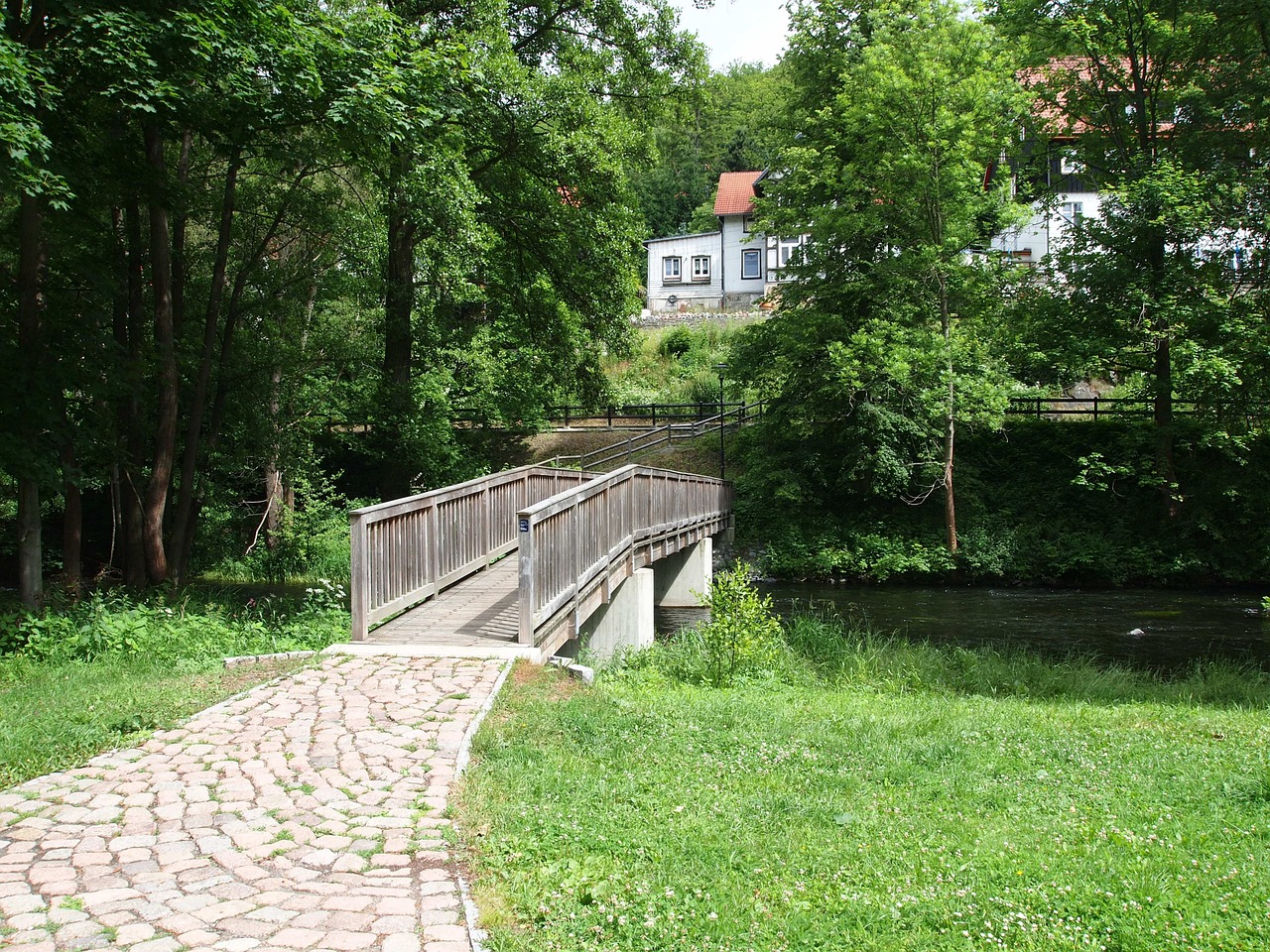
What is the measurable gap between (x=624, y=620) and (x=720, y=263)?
42.3 meters

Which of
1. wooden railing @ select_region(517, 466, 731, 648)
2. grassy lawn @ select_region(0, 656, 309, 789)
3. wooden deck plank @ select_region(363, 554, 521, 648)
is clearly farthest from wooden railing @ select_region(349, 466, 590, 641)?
wooden railing @ select_region(517, 466, 731, 648)

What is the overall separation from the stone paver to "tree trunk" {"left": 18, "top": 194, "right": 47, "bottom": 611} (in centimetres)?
491

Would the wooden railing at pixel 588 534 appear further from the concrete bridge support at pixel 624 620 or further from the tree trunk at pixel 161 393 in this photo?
the tree trunk at pixel 161 393

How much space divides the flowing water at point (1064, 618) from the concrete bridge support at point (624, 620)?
14.6ft

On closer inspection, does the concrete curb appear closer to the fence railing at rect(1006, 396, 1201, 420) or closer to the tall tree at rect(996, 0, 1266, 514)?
the tall tree at rect(996, 0, 1266, 514)

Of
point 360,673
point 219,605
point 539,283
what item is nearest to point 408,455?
point 539,283

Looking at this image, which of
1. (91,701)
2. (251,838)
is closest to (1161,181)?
(91,701)

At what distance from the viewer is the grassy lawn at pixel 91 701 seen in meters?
5.95

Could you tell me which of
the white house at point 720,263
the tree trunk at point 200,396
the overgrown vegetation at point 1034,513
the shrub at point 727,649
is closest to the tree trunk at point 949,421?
the overgrown vegetation at point 1034,513

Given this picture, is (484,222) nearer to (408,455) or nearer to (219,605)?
(408,455)

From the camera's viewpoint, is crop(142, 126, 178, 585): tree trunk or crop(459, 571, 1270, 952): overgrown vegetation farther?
crop(142, 126, 178, 585): tree trunk

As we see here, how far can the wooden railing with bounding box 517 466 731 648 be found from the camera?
29.6 feet

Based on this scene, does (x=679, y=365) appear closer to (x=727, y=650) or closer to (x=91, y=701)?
(x=727, y=650)

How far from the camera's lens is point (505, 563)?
1302cm
